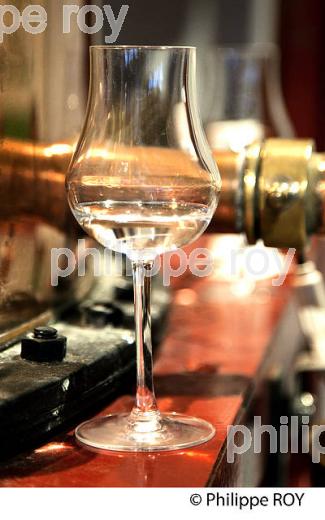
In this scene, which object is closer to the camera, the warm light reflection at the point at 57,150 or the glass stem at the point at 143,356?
the glass stem at the point at 143,356

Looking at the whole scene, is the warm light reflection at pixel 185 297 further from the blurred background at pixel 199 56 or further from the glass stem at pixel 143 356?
the glass stem at pixel 143 356

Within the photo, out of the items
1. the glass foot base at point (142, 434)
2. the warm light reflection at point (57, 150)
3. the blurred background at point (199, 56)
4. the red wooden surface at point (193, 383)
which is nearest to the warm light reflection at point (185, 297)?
the red wooden surface at point (193, 383)

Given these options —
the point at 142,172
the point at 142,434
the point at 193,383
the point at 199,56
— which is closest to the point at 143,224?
the point at 142,172

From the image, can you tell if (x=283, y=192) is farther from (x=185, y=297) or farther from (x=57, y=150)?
(x=185, y=297)

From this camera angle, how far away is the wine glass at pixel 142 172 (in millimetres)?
748

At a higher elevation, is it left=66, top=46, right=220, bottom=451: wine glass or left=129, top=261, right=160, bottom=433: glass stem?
left=66, top=46, right=220, bottom=451: wine glass

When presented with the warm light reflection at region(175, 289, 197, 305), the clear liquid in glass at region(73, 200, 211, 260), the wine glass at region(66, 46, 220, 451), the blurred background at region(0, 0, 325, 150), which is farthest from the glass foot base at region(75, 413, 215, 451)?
the warm light reflection at region(175, 289, 197, 305)

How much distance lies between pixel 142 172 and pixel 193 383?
257mm

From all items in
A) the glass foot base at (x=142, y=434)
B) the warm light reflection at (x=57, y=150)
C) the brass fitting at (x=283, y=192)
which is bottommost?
the glass foot base at (x=142, y=434)

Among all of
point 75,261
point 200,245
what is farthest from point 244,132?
point 75,261

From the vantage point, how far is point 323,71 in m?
2.72

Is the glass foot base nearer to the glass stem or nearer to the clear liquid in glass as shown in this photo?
the glass stem

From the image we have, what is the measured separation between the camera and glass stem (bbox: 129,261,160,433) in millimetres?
770
